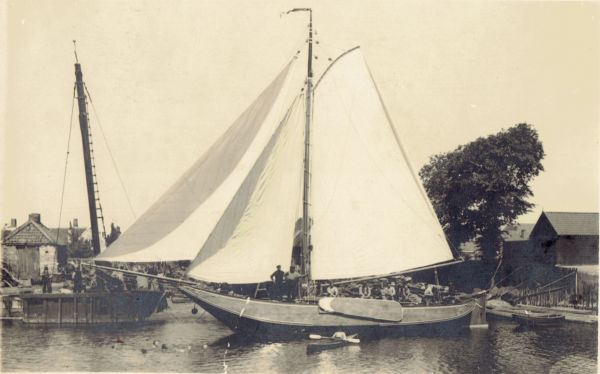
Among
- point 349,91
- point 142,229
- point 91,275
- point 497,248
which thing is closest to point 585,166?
point 349,91

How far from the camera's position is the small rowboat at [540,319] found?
27.3 m

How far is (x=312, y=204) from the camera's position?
24.0m

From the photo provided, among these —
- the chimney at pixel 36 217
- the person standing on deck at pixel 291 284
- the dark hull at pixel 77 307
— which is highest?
the chimney at pixel 36 217

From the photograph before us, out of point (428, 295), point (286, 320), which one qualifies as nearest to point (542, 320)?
point (428, 295)

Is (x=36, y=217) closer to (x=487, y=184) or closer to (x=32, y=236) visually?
(x=32, y=236)

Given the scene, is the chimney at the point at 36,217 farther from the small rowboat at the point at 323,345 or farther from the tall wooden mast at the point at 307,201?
the small rowboat at the point at 323,345

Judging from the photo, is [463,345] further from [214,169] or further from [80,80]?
[80,80]

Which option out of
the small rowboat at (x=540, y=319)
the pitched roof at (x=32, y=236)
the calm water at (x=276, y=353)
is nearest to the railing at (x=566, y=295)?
the small rowboat at (x=540, y=319)

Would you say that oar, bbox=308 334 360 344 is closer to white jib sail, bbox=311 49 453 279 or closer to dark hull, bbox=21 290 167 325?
white jib sail, bbox=311 49 453 279

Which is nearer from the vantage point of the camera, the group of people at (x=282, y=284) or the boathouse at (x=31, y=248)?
the group of people at (x=282, y=284)

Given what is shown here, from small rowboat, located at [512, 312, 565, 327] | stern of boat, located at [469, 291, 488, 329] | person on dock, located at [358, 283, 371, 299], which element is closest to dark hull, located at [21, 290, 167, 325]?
person on dock, located at [358, 283, 371, 299]

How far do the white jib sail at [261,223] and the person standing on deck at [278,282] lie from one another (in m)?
0.20

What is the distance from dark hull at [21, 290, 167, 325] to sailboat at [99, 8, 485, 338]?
14.7ft

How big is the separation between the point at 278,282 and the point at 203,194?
4.18 m
